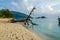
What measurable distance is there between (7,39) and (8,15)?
51451mm

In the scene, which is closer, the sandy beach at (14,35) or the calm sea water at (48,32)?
the sandy beach at (14,35)

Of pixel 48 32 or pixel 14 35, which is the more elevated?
pixel 14 35

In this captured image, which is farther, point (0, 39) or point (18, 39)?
point (18, 39)

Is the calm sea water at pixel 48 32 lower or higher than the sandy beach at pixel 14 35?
lower

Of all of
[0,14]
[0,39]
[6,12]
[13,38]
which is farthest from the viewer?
[6,12]

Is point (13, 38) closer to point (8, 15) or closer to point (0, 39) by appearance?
point (0, 39)

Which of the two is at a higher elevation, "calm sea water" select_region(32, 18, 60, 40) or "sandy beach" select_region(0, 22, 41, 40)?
"sandy beach" select_region(0, 22, 41, 40)

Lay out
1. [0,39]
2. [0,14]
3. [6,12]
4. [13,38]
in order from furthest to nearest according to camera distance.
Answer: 1. [6,12]
2. [0,14]
3. [13,38]
4. [0,39]

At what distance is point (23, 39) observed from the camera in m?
14.9

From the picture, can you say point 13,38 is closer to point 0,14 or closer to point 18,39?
point 18,39

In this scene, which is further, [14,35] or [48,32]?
[48,32]

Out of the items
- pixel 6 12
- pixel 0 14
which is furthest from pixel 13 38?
pixel 6 12

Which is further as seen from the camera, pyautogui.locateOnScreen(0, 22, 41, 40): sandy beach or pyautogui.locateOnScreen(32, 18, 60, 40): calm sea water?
pyautogui.locateOnScreen(32, 18, 60, 40): calm sea water

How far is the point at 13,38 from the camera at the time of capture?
46.8ft
